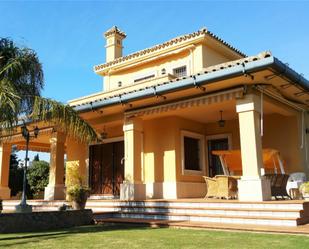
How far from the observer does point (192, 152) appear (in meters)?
16.4

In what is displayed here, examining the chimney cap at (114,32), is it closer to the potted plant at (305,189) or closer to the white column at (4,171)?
the white column at (4,171)

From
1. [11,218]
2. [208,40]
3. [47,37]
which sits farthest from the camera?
[208,40]

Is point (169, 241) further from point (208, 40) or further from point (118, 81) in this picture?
point (118, 81)

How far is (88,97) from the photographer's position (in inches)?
715

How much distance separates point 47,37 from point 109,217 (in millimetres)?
6705

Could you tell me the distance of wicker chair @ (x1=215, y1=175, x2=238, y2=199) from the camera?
12.3m

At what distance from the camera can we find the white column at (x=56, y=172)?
17.1 metres

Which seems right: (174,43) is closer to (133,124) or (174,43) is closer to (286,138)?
(133,124)

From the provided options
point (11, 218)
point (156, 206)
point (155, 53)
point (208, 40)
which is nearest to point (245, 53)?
point (208, 40)

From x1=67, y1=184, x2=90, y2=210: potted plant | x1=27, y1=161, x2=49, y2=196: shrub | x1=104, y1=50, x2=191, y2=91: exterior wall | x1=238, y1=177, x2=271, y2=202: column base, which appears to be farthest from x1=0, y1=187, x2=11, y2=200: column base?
x1=238, y1=177, x2=271, y2=202: column base

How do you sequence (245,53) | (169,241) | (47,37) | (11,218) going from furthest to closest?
(245,53)
(47,37)
(11,218)
(169,241)

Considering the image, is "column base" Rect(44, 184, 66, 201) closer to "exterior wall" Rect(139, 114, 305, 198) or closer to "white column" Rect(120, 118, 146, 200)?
"white column" Rect(120, 118, 146, 200)

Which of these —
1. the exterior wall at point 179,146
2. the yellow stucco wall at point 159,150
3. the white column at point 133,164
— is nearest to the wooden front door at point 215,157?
the exterior wall at point 179,146

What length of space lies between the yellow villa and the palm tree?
2.89 m
